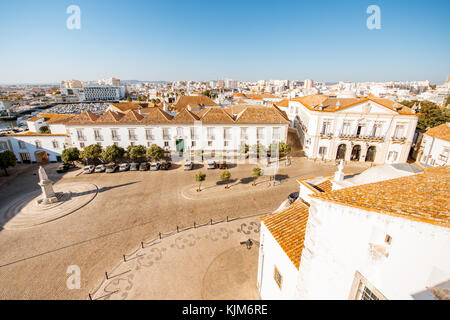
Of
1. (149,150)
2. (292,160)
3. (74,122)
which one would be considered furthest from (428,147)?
(74,122)

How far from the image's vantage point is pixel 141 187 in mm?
29172

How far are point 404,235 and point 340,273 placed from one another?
9.00ft

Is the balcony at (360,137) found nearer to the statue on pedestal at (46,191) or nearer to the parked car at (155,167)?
the parked car at (155,167)

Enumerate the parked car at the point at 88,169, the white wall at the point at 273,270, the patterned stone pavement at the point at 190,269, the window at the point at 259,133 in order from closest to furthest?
the white wall at the point at 273,270
the patterned stone pavement at the point at 190,269
the parked car at the point at 88,169
the window at the point at 259,133

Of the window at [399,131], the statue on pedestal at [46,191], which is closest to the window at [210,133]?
the statue on pedestal at [46,191]

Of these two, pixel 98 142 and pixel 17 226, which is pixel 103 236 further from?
pixel 98 142

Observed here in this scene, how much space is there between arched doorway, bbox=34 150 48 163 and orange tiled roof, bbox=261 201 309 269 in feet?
139

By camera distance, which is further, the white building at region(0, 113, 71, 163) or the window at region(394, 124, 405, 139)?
the white building at region(0, 113, 71, 163)

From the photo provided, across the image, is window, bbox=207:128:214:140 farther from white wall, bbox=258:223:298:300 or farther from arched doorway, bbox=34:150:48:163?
arched doorway, bbox=34:150:48:163

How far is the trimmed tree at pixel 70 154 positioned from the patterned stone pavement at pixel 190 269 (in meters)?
25.3

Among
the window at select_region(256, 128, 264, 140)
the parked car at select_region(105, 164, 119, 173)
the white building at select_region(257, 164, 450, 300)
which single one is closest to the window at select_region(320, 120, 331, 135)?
the window at select_region(256, 128, 264, 140)

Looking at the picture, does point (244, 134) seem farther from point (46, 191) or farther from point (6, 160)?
point (6, 160)

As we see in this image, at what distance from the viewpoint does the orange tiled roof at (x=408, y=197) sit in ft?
19.4

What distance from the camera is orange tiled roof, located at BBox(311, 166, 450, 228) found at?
19.4 ft
